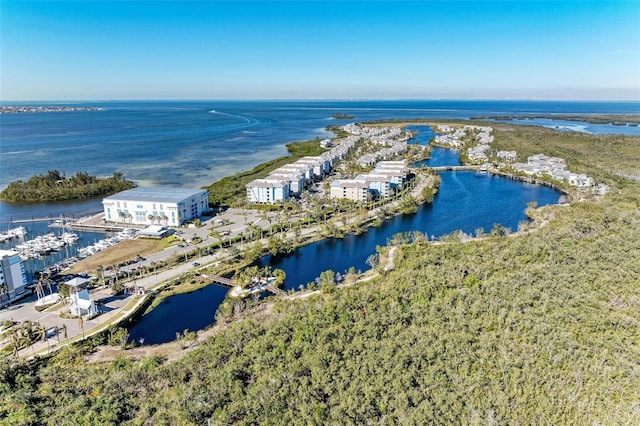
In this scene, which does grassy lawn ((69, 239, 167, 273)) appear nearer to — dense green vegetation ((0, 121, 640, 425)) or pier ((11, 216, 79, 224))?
pier ((11, 216, 79, 224))

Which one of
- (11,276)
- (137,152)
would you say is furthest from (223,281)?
(137,152)

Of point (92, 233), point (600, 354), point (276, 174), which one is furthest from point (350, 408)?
point (276, 174)

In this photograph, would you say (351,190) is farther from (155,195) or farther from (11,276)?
(11,276)

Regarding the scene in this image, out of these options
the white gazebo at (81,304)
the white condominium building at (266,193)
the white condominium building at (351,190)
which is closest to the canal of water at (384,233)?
the white gazebo at (81,304)

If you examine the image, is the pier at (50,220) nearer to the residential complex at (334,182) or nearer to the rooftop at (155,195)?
the rooftop at (155,195)

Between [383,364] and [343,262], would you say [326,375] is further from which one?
[343,262]
